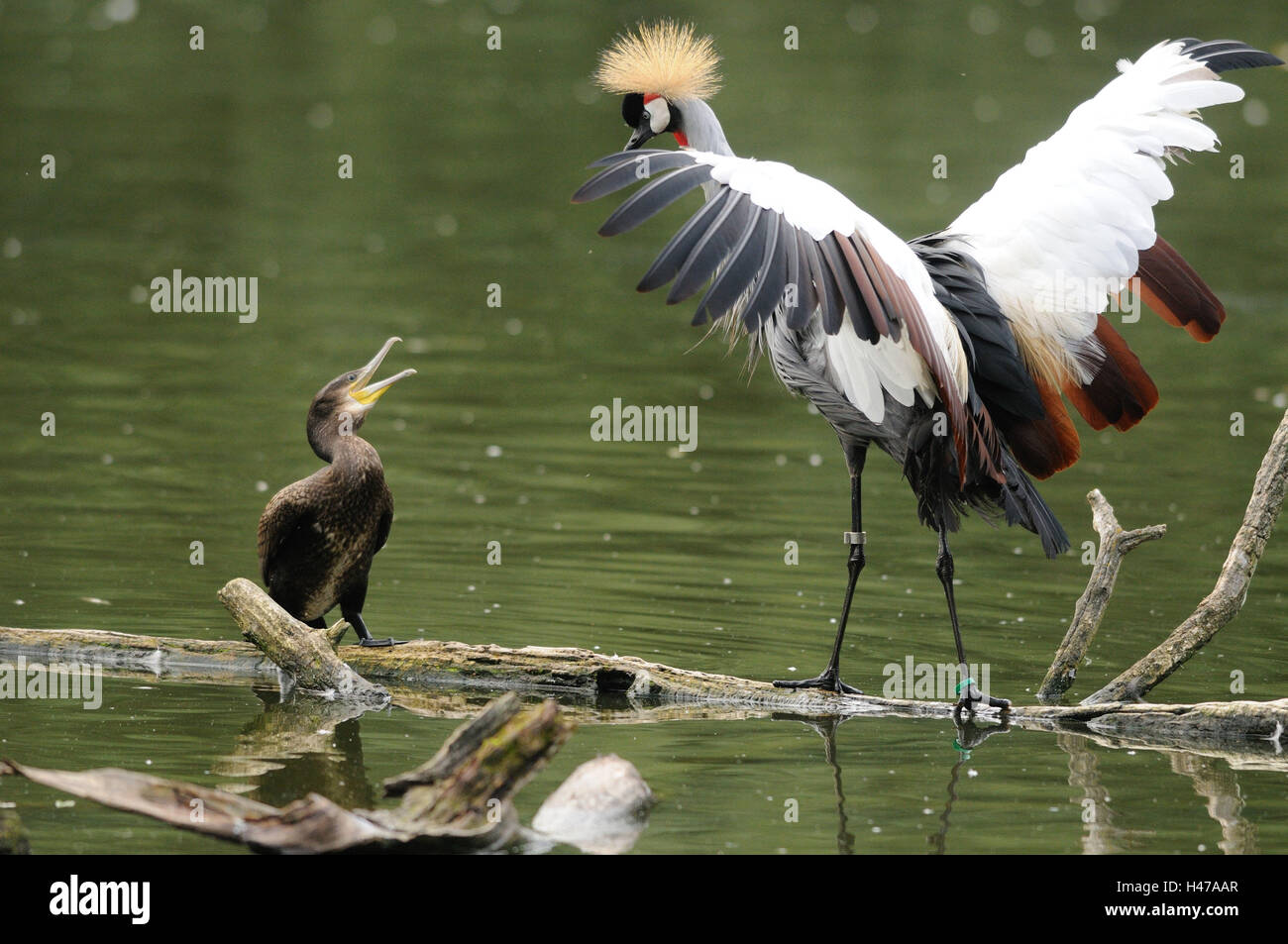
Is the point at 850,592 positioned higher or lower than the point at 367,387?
lower

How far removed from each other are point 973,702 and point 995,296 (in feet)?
5.67

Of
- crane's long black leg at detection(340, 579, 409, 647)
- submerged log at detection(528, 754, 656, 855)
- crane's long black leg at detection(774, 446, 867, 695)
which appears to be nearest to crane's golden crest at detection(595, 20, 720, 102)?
crane's long black leg at detection(774, 446, 867, 695)

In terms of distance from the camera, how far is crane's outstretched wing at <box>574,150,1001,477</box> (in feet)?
20.7

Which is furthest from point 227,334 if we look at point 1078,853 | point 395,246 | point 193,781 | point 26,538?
point 1078,853

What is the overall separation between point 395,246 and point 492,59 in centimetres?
844

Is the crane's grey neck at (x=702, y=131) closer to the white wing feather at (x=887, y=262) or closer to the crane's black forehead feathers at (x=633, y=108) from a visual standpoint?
the crane's black forehead feathers at (x=633, y=108)

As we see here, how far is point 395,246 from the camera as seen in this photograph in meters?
20.9

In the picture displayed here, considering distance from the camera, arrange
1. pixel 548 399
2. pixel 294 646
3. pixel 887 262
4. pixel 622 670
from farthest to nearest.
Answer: pixel 548 399, pixel 622 670, pixel 294 646, pixel 887 262

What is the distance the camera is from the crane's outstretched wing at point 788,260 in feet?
20.7

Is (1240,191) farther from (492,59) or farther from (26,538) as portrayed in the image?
(26,538)

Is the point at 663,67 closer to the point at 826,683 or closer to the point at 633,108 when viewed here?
the point at 633,108

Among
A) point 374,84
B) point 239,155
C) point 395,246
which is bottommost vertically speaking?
point 395,246

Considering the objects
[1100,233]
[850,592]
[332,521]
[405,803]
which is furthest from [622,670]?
[1100,233]

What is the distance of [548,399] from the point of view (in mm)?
15430
